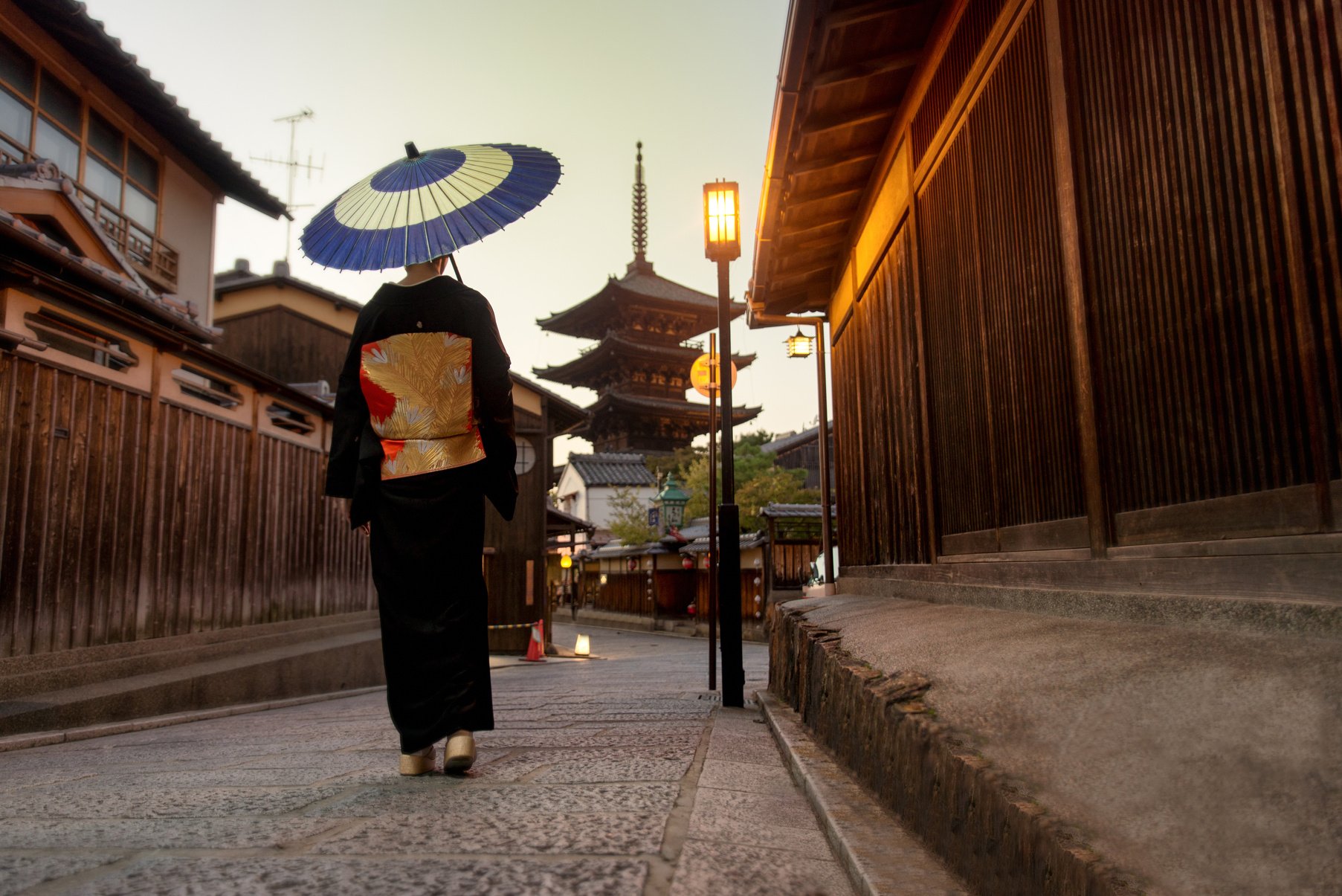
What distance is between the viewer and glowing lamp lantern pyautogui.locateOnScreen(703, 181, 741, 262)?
6.53 metres

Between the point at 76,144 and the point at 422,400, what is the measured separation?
30.7ft

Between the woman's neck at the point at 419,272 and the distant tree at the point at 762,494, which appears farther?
the distant tree at the point at 762,494

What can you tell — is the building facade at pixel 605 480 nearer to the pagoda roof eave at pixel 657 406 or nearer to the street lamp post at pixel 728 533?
the pagoda roof eave at pixel 657 406

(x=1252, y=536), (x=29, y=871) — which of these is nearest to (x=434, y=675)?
(x=29, y=871)

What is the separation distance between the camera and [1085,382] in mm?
2678

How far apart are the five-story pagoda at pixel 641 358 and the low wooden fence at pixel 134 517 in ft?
103

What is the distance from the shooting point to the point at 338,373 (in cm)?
1753

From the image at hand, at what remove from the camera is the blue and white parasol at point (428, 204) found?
3664mm

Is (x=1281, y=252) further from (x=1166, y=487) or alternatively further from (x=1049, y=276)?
(x=1049, y=276)

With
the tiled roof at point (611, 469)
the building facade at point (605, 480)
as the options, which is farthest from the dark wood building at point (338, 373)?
the tiled roof at point (611, 469)

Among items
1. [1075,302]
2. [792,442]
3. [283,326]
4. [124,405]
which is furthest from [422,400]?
[792,442]

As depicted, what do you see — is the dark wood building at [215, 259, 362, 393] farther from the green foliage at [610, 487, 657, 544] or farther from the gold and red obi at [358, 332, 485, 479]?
the green foliage at [610, 487, 657, 544]

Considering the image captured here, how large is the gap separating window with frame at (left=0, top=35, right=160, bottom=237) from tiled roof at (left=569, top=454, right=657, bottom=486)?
109 feet

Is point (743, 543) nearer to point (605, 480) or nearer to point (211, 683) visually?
point (211, 683)
